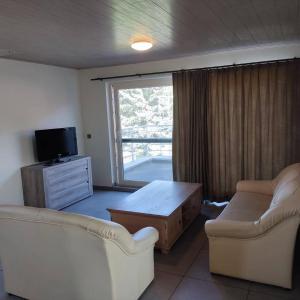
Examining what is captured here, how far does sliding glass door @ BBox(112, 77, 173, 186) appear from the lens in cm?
537

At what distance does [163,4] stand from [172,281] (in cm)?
241

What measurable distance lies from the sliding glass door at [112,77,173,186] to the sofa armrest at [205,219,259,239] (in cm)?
286

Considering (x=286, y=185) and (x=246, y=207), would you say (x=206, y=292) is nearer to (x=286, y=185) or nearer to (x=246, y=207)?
(x=246, y=207)

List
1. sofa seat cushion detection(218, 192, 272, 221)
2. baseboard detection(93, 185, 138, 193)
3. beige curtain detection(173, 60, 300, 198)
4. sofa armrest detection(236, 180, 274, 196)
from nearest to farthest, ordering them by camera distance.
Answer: sofa seat cushion detection(218, 192, 272, 221) → sofa armrest detection(236, 180, 274, 196) → beige curtain detection(173, 60, 300, 198) → baseboard detection(93, 185, 138, 193)

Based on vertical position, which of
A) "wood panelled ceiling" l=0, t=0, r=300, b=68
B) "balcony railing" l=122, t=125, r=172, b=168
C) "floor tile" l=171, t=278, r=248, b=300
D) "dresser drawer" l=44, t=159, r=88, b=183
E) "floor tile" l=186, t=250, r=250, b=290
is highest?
"wood panelled ceiling" l=0, t=0, r=300, b=68

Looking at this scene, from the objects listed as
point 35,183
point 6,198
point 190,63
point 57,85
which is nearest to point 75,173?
point 35,183

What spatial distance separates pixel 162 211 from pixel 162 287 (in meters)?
0.83

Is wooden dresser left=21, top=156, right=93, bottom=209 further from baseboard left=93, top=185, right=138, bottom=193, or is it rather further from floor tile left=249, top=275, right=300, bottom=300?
floor tile left=249, top=275, right=300, bottom=300

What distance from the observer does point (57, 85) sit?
17.5 ft

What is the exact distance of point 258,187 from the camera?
390cm

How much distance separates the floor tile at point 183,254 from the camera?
2953 mm

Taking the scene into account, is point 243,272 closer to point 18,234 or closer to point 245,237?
point 245,237

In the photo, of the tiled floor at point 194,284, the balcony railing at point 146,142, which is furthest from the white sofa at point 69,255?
the balcony railing at point 146,142

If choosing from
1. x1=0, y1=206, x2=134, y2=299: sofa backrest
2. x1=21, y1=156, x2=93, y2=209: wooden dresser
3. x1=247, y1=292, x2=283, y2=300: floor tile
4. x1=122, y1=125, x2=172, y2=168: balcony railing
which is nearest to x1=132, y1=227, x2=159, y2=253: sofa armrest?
x1=0, y1=206, x2=134, y2=299: sofa backrest
